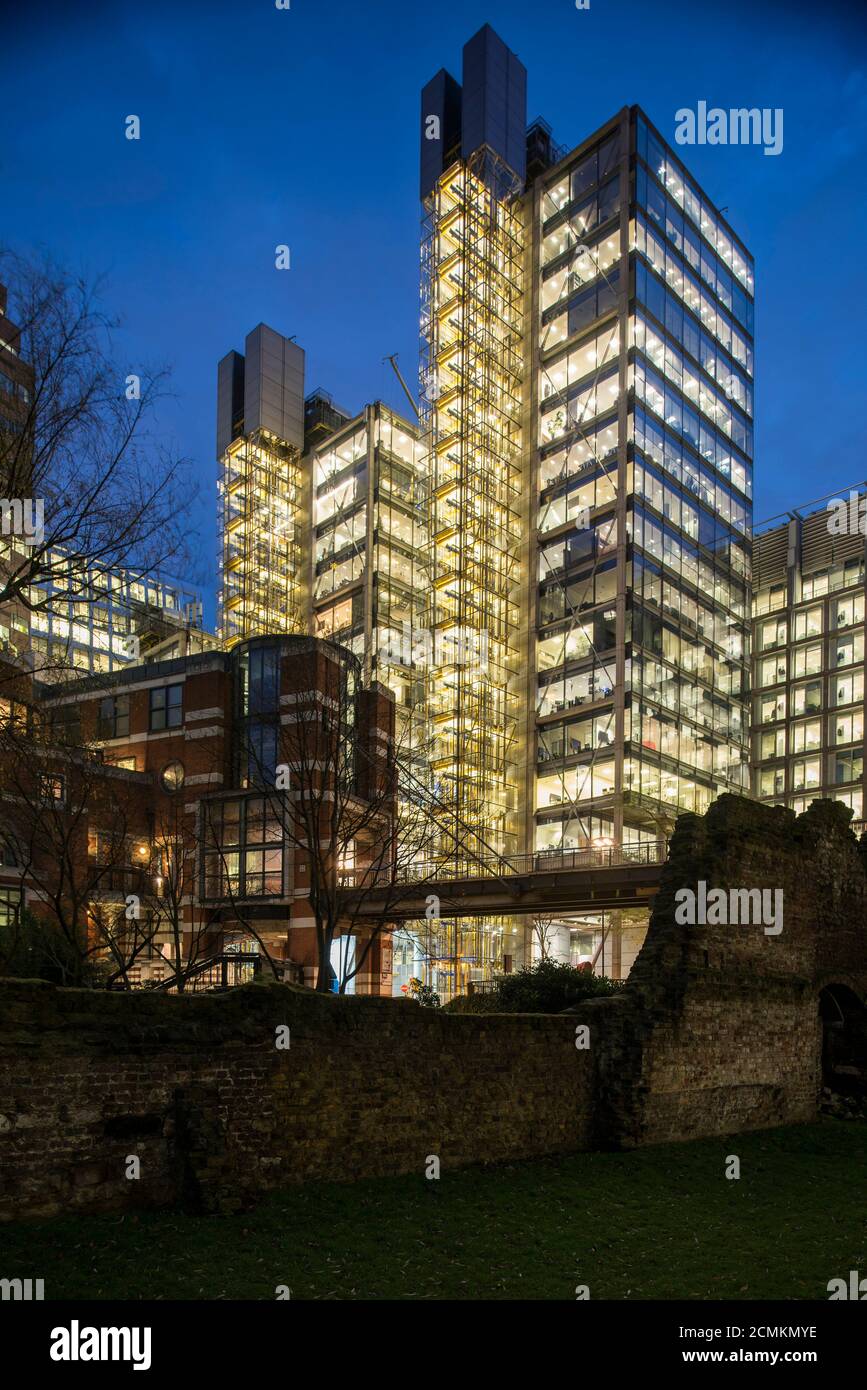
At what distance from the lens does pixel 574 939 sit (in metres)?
61.4

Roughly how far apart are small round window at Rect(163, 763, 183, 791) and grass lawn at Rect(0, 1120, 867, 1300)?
38328 mm

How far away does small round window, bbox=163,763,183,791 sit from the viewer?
4931 cm

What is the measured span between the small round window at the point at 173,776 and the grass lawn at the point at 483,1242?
3833 centimetres

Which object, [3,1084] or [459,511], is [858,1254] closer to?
[3,1084]

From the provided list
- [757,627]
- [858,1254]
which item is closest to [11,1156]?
[858,1254]

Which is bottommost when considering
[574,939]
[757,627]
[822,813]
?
[574,939]

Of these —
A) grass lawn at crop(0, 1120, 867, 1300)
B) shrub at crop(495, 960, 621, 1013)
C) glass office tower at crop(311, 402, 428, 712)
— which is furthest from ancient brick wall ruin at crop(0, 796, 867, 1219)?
glass office tower at crop(311, 402, 428, 712)

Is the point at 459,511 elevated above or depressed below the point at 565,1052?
above

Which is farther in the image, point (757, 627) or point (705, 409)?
point (757, 627)

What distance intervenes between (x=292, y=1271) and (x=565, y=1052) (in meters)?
7.47

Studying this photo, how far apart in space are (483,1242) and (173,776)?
42.1m

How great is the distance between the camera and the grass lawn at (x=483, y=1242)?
843 centimetres

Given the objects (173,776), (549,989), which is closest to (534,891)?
(549,989)
